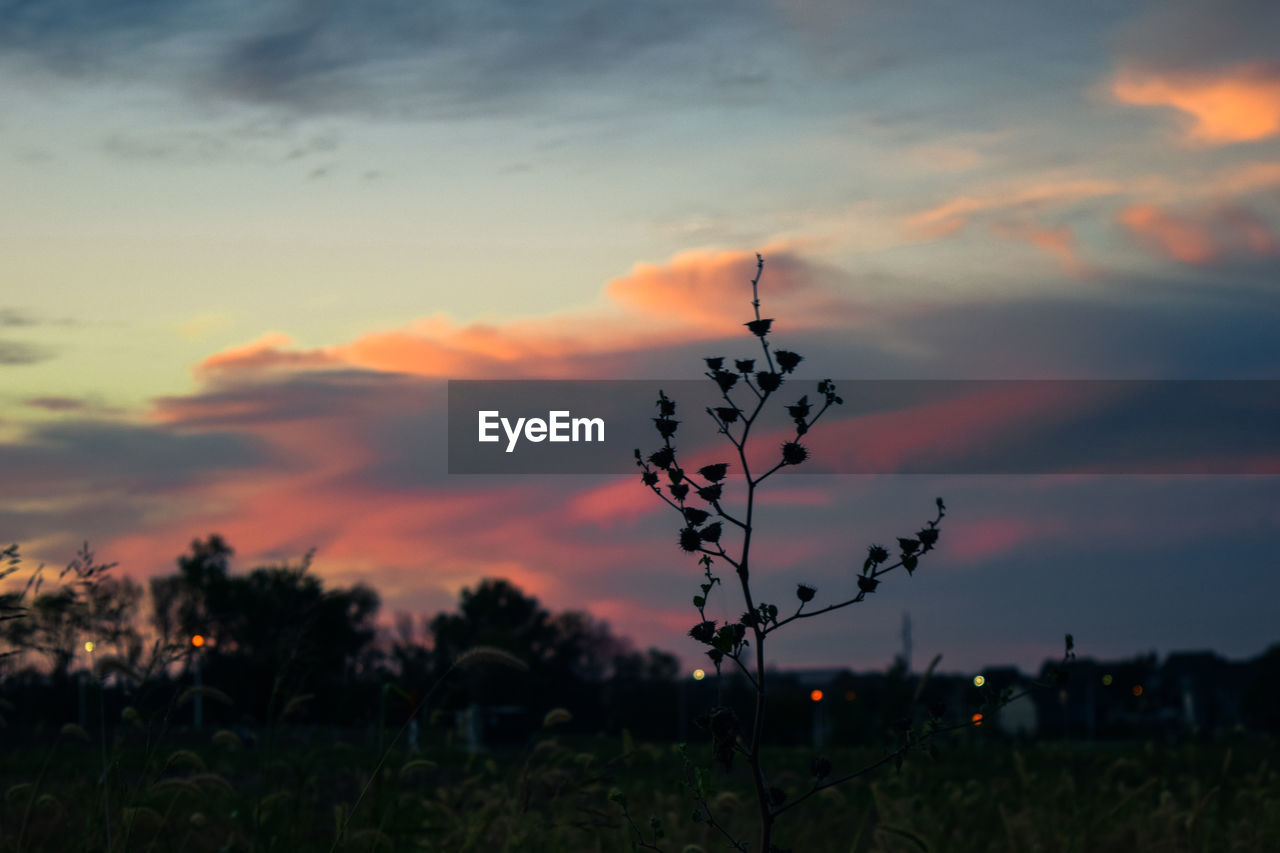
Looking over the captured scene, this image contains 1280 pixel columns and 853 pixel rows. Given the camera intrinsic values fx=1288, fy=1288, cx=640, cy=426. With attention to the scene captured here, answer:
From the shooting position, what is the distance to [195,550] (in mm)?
106375

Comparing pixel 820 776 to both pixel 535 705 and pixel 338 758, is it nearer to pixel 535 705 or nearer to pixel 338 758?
pixel 338 758

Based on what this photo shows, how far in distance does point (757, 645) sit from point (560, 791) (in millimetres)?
4113

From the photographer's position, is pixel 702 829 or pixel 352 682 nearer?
pixel 352 682

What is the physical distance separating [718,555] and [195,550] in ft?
362

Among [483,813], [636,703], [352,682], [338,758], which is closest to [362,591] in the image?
[352,682]

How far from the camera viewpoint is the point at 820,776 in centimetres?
271

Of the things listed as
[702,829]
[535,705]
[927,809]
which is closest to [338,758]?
[702,829]

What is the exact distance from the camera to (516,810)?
6.92m

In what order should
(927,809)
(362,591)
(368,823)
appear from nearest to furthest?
(362,591) < (368,823) < (927,809)

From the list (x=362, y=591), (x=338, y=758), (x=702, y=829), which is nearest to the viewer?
(x=362, y=591)

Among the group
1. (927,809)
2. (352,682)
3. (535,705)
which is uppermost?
(352,682)

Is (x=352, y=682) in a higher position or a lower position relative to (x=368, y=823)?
higher

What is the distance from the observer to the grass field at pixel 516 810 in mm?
6105

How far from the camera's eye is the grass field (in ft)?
20.0
